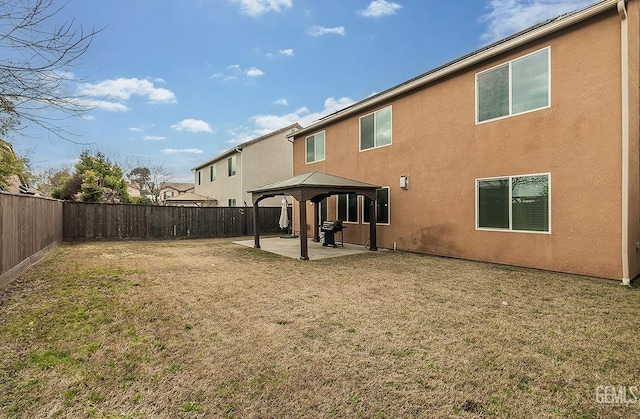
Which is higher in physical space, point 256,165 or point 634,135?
point 256,165

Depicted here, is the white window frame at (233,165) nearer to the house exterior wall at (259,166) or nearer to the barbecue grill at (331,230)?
the house exterior wall at (259,166)

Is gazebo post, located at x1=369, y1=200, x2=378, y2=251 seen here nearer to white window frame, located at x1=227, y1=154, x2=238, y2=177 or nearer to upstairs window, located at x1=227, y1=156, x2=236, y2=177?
white window frame, located at x1=227, y1=154, x2=238, y2=177

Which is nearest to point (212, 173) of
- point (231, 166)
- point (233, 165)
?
point (231, 166)

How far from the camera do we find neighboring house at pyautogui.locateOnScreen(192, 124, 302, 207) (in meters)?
18.9

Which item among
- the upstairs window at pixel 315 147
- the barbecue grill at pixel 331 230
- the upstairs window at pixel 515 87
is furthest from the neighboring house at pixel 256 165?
the upstairs window at pixel 515 87

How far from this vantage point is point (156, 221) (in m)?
14.5

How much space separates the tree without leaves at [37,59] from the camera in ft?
10.3

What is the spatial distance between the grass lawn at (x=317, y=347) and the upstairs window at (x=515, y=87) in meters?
3.76

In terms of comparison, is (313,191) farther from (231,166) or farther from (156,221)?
(231,166)

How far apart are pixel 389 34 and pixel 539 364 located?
14.2 m

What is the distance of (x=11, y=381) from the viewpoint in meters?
2.49

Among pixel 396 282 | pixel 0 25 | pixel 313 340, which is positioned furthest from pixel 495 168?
pixel 0 25

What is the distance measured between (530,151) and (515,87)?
5.03 feet

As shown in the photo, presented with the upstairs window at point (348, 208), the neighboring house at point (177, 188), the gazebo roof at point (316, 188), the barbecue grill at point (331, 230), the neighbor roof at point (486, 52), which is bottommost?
the barbecue grill at point (331, 230)
